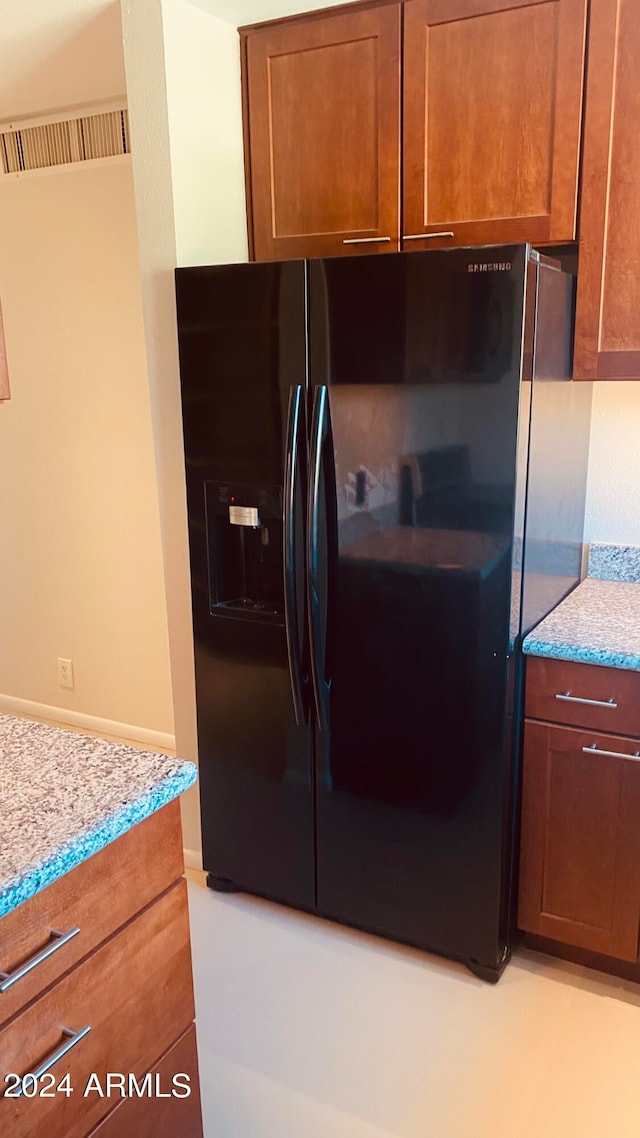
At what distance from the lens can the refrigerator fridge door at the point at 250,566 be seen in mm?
2127

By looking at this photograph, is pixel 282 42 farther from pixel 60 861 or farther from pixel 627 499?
pixel 60 861

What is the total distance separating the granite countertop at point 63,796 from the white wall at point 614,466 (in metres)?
1.60

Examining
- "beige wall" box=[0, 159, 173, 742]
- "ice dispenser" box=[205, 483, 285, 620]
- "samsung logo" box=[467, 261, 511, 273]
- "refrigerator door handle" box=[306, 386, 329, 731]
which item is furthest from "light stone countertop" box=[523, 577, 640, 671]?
"beige wall" box=[0, 159, 173, 742]

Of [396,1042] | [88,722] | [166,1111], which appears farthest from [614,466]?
[88,722]

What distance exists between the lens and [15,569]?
3.75 meters

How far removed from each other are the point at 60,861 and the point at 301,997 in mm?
1315

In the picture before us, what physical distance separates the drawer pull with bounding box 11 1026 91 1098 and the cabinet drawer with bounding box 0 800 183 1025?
0.09m

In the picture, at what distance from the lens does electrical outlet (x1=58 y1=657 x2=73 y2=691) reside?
3.72 meters

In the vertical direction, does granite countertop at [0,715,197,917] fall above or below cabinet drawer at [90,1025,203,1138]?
above

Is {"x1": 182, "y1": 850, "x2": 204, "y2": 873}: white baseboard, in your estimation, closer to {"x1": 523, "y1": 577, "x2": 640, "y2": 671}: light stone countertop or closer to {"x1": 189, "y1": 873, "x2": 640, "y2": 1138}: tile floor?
{"x1": 189, "y1": 873, "x2": 640, "y2": 1138}: tile floor

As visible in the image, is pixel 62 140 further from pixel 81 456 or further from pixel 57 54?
pixel 81 456

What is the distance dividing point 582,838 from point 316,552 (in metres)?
0.94

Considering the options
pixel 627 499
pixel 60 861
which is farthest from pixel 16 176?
pixel 60 861

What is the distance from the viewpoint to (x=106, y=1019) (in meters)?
1.28
